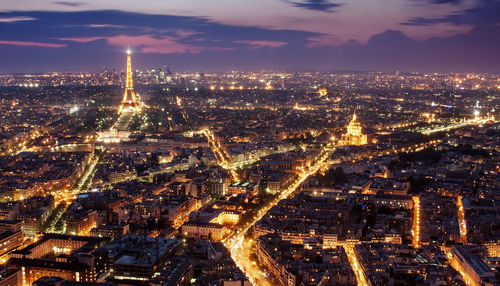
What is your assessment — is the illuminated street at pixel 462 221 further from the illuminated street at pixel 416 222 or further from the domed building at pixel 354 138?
the domed building at pixel 354 138

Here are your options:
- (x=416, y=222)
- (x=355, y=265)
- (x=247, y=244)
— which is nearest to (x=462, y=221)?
(x=416, y=222)

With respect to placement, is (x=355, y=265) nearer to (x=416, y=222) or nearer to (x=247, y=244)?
(x=247, y=244)

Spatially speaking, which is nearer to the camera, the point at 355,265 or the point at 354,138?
the point at 355,265

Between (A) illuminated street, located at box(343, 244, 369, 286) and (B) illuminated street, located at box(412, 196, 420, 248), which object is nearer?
(A) illuminated street, located at box(343, 244, 369, 286)

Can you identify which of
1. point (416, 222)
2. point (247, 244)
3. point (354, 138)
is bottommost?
point (247, 244)

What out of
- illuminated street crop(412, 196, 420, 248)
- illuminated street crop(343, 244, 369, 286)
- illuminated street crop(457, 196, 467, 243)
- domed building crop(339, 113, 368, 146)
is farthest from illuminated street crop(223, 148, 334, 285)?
domed building crop(339, 113, 368, 146)

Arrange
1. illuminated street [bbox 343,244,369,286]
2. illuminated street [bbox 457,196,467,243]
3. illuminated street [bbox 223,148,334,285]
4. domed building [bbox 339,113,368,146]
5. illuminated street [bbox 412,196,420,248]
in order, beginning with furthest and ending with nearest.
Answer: domed building [bbox 339,113,368,146]
illuminated street [bbox 457,196,467,243]
illuminated street [bbox 412,196,420,248]
illuminated street [bbox 223,148,334,285]
illuminated street [bbox 343,244,369,286]

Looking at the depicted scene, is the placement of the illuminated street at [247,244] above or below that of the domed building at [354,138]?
below

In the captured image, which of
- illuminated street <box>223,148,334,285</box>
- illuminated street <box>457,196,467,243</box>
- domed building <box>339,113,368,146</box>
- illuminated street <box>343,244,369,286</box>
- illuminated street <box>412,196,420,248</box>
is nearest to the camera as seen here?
illuminated street <box>343,244,369,286</box>

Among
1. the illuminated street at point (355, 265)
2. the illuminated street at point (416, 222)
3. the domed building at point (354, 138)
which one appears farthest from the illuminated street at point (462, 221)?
the domed building at point (354, 138)

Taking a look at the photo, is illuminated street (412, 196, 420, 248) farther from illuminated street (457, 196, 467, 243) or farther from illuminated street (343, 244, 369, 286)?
illuminated street (343, 244, 369, 286)

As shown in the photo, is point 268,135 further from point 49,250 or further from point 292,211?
point 49,250
